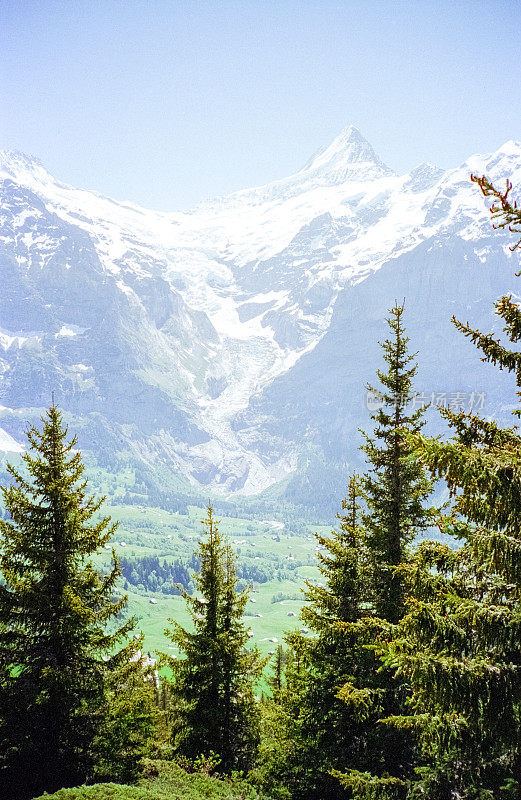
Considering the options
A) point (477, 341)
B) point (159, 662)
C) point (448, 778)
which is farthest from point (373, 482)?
point (159, 662)

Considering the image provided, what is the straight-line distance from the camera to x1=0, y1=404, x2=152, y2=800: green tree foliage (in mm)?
18797

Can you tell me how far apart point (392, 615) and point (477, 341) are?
11279 mm

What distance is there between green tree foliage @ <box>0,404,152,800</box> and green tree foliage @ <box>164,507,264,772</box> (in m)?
5.54

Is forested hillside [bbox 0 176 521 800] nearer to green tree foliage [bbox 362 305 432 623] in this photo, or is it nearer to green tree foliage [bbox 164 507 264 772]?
green tree foliage [bbox 362 305 432 623]

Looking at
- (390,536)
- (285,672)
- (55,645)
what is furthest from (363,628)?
(55,645)

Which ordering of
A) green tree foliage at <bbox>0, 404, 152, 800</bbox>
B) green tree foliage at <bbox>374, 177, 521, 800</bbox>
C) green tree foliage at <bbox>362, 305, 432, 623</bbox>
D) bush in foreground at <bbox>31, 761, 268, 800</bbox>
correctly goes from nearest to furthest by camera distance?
green tree foliage at <bbox>374, 177, 521, 800</bbox> → bush in foreground at <bbox>31, 761, 268, 800</bbox> → green tree foliage at <bbox>362, 305, 432, 623</bbox> → green tree foliage at <bbox>0, 404, 152, 800</bbox>

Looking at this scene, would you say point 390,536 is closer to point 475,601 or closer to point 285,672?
point 475,601

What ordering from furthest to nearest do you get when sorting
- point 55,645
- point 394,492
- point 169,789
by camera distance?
point 169,789, point 55,645, point 394,492

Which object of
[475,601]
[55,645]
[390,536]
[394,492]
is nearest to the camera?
[475,601]

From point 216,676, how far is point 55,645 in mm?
9796

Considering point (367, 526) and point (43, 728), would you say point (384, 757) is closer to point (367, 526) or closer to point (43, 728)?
point (367, 526)

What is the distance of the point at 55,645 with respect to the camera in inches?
782

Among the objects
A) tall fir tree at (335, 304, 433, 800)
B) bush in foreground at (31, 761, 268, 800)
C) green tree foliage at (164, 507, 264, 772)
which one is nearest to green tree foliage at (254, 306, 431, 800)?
tall fir tree at (335, 304, 433, 800)

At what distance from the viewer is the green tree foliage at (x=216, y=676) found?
2659 cm
